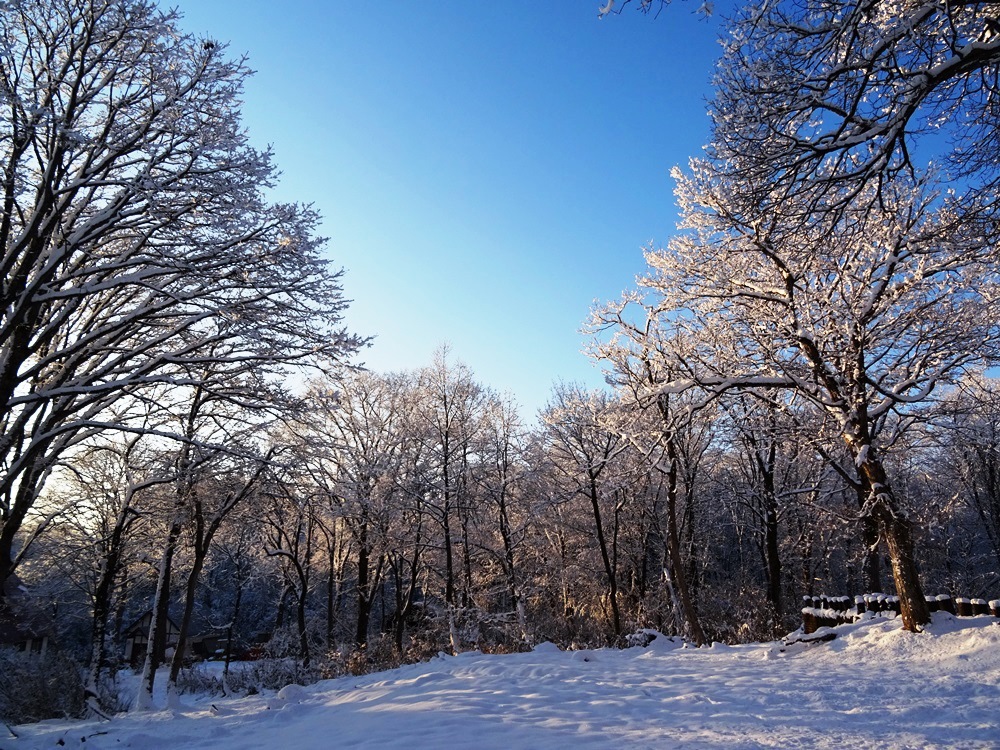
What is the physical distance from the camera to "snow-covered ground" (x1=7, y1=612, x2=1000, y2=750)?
513cm

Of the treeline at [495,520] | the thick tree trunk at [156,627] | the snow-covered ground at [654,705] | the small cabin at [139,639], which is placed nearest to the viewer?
the snow-covered ground at [654,705]

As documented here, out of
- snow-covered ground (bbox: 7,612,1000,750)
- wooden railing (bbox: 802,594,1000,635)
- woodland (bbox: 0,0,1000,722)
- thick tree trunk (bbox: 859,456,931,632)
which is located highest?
woodland (bbox: 0,0,1000,722)

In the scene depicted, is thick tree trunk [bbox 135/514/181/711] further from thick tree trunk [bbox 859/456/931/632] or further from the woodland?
thick tree trunk [bbox 859/456/931/632]

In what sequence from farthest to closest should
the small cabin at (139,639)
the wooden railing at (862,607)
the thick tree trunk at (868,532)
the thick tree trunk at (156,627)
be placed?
the small cabin at (139,639) < the thick tree trunk at (156,627) < the thick tree trunk at (868,532) < the wooden railing at (862,607)

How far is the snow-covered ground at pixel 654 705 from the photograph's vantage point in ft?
16.8

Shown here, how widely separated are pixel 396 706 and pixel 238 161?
8.15 metres

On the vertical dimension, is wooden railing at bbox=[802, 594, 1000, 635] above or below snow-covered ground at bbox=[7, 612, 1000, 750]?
above

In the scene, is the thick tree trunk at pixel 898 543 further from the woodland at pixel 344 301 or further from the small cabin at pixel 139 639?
the small cabin at pixel 139 639

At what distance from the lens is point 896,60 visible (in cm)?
503

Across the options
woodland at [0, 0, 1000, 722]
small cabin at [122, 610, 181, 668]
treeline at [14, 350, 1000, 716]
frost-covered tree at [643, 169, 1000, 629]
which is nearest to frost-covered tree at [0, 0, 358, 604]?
A: woodland at [0, 0, 1000, 722]

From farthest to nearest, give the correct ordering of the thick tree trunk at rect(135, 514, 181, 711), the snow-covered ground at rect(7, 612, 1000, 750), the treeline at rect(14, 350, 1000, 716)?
the treeline at rect(14, 350, 1000, 716)
the thick tree trunk at rect(135, 514, 181, 711)
the snow-covered ground at rect(7, 612, 1000, 750)

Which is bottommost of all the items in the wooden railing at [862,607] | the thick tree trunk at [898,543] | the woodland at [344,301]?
the wooden railing at [862,607]

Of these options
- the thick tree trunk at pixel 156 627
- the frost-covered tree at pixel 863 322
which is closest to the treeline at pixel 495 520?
the thick tree trunk at pixel 156 627

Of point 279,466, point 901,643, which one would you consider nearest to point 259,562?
point 279,466
